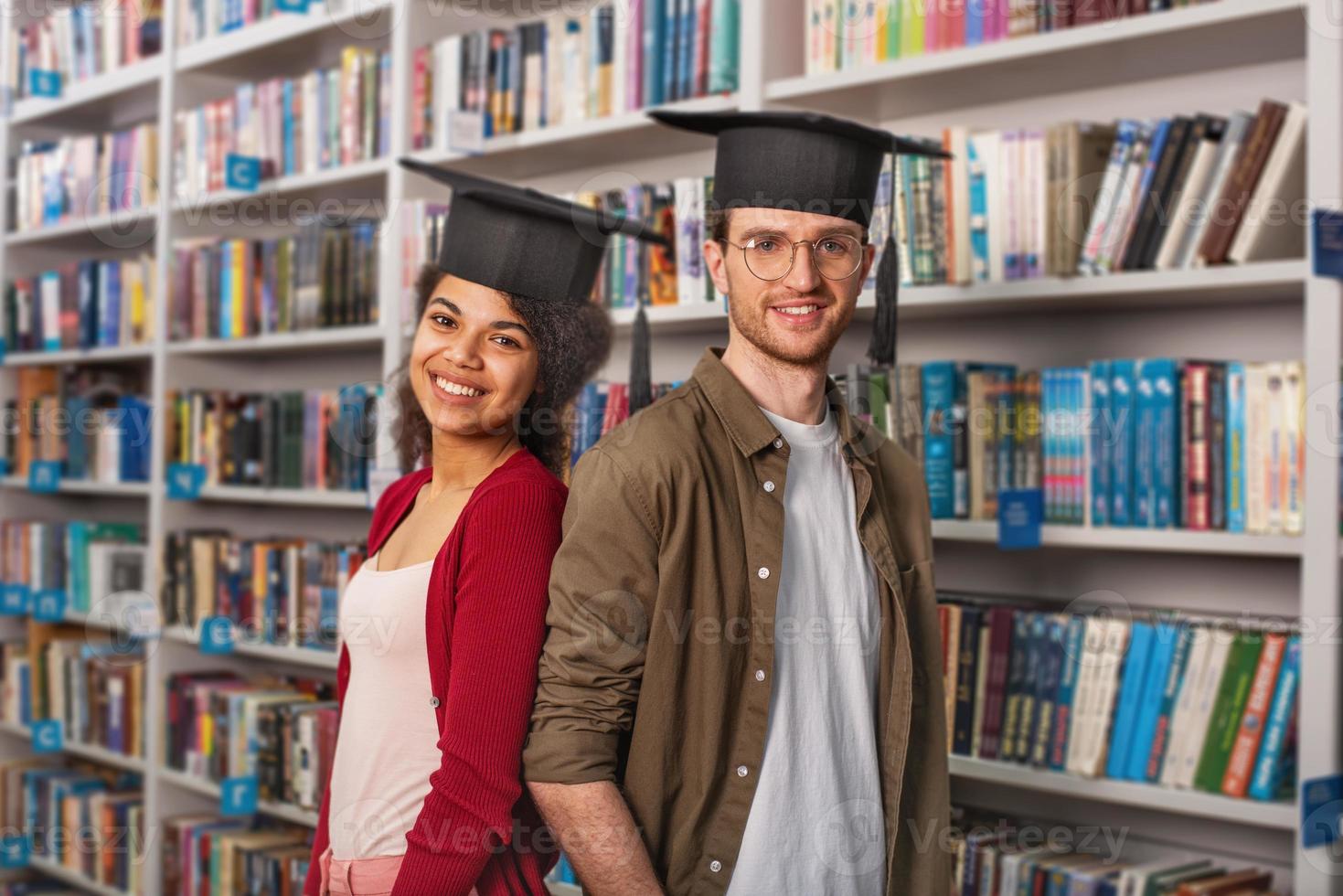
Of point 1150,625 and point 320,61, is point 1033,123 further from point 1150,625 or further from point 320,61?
point 320,61

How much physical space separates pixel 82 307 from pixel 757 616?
3.21 metres

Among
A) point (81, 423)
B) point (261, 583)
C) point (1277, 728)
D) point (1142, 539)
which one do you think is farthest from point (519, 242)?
point (81, 423)

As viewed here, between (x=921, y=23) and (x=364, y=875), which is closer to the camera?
(x=364, y=875)

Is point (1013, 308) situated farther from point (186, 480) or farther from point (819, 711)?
point (186, 480)

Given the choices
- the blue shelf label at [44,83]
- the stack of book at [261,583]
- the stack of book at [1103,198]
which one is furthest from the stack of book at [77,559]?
the stack of book at [1103,198]

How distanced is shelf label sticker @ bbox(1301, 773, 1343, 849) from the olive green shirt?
61 centimetres

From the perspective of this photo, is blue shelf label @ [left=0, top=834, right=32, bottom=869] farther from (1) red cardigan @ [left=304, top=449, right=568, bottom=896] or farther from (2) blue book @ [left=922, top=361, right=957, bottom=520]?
(2) blue book @ [left=922, top=361, right=957, bottom=520]

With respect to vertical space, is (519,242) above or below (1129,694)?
above

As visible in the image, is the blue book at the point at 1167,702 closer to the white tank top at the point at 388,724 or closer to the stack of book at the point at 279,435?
the white tank top at the point at 388,724

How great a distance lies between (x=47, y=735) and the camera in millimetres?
3955

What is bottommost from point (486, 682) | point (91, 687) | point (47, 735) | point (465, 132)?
point (47, 735)

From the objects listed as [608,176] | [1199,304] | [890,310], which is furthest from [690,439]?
[608,176]

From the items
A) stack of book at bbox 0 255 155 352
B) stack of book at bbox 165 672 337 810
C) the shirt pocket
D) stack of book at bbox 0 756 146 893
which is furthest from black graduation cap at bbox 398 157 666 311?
stack of book at bbox 0 756 146 893

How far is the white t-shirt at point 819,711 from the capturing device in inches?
58.9
